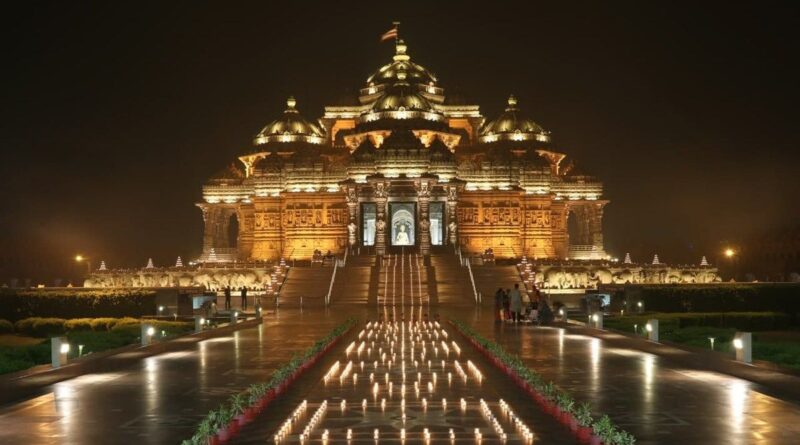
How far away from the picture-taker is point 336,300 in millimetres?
43750

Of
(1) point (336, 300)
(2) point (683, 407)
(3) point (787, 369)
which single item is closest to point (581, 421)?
(2) point (683, 407)

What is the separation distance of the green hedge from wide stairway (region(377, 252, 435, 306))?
10089 mm

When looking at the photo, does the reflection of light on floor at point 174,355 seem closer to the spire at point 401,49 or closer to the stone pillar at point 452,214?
the stone pillar at point 452,214

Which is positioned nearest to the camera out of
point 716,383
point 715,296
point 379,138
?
point 716,383

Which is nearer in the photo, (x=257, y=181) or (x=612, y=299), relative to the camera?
(x=612, y=299)

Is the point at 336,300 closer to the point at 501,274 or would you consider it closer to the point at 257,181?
the point at 501,274

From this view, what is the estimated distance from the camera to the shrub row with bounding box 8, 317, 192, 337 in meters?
30.8

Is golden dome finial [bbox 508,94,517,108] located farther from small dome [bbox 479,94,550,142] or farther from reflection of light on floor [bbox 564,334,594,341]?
reflection of light on floor [bbox 564,334,594,341]

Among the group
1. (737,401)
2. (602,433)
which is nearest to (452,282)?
(737,401)

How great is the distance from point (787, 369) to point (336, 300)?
28840mm

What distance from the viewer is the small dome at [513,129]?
222 ft

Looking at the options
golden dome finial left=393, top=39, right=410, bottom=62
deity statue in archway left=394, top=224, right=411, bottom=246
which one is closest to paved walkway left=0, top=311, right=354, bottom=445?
deity statue in archway left=394, top=224, right=411, bottom=246

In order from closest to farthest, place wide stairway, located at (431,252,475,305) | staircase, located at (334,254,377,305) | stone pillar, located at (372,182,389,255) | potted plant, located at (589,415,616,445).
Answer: potted plant, located at (589,415,616,445) → wide stairway, located at (431,252,475,305) → staircase, located at (334,254,377,305) → stone pillar, located at (372,182,389,255)

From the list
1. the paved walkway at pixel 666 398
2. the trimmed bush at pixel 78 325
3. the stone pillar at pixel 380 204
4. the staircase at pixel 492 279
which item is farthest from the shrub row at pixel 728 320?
the stone pillar at pixel 380 204
